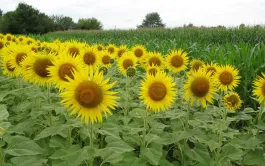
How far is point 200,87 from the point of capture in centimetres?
276

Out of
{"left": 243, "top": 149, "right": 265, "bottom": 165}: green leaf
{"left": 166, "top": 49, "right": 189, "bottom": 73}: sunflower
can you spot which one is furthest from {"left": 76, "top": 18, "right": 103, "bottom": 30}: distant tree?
{"left": 243, "top": 149, "right": 265, "bottom": 165}: green leaf

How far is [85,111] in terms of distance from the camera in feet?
6.57

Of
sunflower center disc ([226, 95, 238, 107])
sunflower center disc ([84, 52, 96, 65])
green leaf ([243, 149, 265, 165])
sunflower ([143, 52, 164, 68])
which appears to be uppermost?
sunflower center disc ([84, 52, 96, 65])

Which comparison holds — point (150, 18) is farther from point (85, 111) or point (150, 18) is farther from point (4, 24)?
point (85, 111)

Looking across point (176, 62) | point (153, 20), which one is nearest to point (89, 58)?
point (176, 62)

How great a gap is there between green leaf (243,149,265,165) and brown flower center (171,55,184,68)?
5.34ft

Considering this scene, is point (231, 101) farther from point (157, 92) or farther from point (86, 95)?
point (86, 95)

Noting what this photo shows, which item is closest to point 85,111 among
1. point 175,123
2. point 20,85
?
point 175,123

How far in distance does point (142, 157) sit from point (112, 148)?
58cm

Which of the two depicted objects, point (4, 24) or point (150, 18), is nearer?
point (4, 24)

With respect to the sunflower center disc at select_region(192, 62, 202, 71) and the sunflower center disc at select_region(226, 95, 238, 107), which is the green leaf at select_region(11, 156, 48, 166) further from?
the sunflower center disc at select_region(192, 62, 202, 71)

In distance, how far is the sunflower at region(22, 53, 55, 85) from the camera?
2.73m

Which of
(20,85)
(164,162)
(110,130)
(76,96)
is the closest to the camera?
(76,96)

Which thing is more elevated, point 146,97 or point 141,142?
point 146,97
